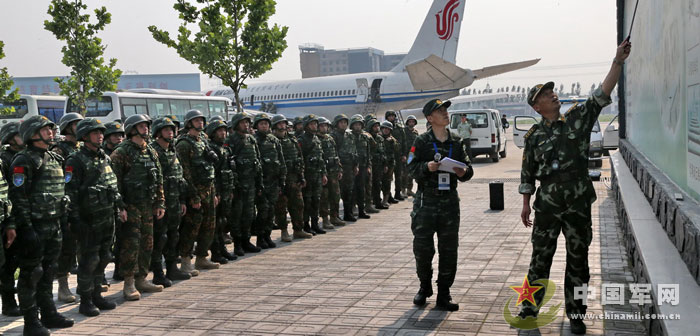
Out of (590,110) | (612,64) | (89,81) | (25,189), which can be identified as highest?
(89,81)

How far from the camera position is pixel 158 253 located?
7469 millimetres

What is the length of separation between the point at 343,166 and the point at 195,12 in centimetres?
826

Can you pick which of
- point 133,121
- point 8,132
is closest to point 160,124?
point 133,121

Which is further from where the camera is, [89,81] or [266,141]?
[89,81]

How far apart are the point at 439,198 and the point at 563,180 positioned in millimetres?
1214

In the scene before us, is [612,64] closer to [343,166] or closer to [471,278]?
[471,278]

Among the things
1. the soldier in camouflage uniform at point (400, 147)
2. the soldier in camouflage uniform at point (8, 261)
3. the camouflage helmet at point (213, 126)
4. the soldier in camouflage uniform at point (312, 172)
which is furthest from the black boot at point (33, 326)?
the soldier in camouflage uniform at point (400, 147)

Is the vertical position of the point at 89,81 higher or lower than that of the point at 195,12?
lower

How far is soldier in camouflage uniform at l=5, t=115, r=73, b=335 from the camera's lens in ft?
18.2

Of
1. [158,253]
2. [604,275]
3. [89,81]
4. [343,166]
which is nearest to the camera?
[604,275]

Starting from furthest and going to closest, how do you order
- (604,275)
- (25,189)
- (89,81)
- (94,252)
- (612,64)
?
(89,81) < (604,275) < (94,252) < (25,189) < (612,64)

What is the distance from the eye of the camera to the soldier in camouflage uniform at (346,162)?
39.5 feet

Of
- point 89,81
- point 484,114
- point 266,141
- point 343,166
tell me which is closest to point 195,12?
point 89,81

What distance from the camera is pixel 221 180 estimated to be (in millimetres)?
8547
